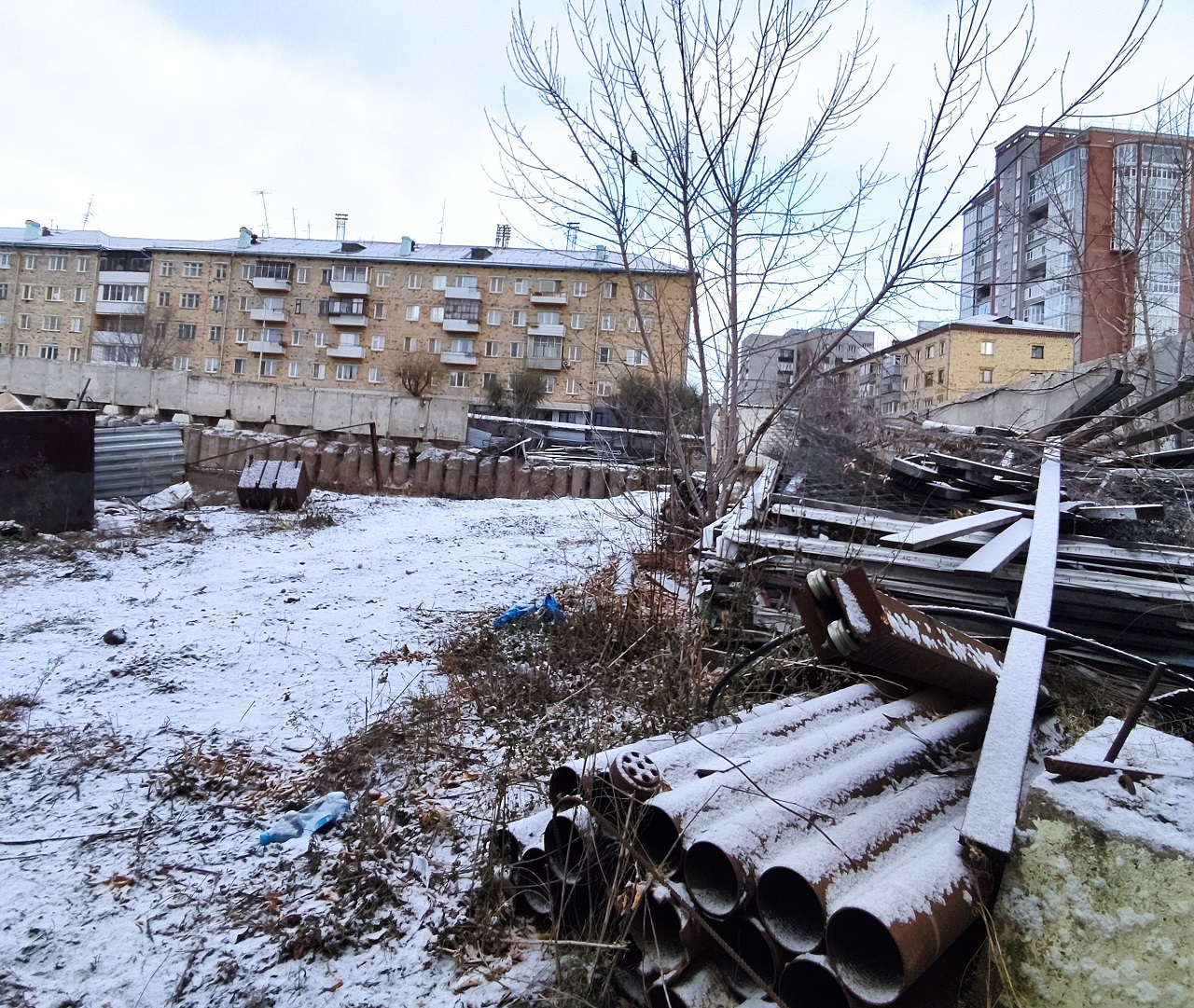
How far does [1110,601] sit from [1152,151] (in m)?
10.3

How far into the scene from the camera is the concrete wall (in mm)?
20219

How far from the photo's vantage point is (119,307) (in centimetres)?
5053

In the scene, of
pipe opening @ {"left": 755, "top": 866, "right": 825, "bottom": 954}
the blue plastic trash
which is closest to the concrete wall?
the blue plastic trash

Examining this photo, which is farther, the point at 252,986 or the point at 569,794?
the point at 569,794

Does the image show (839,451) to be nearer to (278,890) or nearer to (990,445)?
(990,445)

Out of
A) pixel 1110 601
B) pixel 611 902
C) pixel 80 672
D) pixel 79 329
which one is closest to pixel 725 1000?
pixel 611 902

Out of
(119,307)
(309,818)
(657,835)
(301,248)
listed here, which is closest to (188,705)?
(309,818)

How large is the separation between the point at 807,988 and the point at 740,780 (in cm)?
51

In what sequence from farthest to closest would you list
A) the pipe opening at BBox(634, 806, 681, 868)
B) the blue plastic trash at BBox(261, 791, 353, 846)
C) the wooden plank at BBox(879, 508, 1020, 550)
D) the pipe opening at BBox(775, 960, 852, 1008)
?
the wooden plank at BBox(879, 508, 1020, 550) → the blue plastic trash at BBox(261, 791, 353, 846) → the pipe opening at BBox(634, 806, 681, 868) → the pipe opening at BBox(775, 960, 852, 1008)

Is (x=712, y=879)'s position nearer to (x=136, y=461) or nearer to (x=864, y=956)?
(x=864, y=956)

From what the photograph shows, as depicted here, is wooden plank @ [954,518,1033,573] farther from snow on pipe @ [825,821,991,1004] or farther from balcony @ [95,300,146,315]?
balcony @ [95,300,146,315]

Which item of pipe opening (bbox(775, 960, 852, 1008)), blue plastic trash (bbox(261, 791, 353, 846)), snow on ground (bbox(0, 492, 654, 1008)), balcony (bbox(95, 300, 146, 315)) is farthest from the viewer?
balcony (bbox(95, 300, 146, 315))

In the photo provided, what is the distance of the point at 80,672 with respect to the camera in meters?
4.00

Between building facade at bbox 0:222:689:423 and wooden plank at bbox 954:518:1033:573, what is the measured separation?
4358 centimetres
